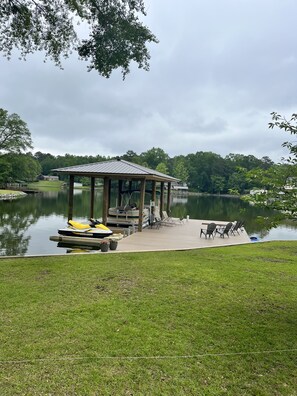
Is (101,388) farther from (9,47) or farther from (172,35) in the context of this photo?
(172,35)

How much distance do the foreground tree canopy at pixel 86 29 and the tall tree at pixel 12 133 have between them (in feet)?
166

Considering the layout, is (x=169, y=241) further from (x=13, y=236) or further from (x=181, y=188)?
(x=181, y=188)

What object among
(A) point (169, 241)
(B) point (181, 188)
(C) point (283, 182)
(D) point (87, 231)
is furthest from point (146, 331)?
(B) point (181, 188)

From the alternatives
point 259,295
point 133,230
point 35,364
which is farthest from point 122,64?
point 133,230

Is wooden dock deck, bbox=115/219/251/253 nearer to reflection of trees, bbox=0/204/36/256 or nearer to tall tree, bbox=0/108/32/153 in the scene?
reflection of trees, bbox=0/204/36/256

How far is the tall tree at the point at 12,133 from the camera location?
5219 centimetres

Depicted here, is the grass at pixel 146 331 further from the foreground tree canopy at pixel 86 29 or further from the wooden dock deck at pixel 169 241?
the foreground tree canopy at pixel 86 29

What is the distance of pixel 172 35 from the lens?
46.5 ft

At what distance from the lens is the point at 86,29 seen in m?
7.14

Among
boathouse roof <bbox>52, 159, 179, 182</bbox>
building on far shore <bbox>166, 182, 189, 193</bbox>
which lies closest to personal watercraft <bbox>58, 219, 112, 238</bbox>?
boathouse roof <bbox>52, 159, 179, 182</bbox>

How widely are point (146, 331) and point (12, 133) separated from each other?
184ft

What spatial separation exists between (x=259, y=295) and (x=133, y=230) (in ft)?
29.8

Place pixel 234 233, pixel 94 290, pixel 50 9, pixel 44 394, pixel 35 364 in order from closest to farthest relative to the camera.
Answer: pixel 44 394 < pixel 35 364 < pixel 94 290 < pixel 50 9 < pixel 234 233

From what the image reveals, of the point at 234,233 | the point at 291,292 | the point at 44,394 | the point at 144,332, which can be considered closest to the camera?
the point at 44,394
